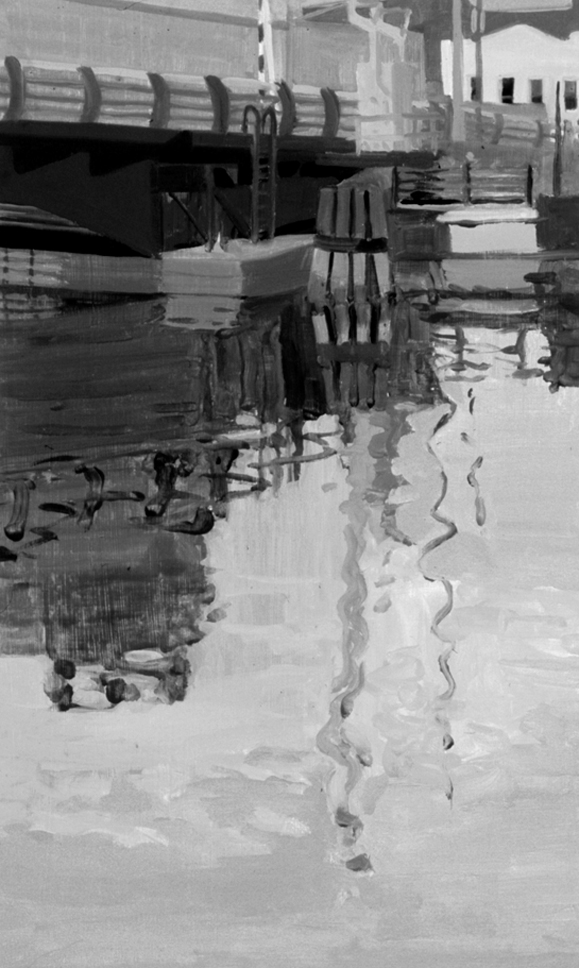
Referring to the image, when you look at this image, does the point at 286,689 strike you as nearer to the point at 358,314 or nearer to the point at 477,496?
the point at 477,496

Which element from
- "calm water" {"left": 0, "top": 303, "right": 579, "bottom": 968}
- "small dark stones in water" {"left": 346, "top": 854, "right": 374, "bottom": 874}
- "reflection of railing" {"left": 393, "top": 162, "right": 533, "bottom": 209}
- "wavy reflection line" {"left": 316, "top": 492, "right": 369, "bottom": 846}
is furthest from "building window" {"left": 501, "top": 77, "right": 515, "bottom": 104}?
"small dark stones in water" {"left": 346, "top": 854, "right": 374, "bottom": 874}

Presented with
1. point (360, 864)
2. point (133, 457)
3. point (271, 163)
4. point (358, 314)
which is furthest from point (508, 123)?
point (360, 864)

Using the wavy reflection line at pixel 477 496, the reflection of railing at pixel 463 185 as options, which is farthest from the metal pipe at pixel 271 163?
the wavy reflection line at pixel 477 496

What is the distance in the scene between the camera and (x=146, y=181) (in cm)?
234

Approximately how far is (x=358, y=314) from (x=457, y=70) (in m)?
0.77

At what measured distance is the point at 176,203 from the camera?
234cm

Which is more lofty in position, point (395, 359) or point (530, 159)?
point (530, 159)

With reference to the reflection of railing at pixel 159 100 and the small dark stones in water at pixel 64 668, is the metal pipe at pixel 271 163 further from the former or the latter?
the small dark stones in water at pixel 64 668

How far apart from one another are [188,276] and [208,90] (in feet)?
1.55

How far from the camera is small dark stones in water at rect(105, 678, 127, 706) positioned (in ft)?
5.14

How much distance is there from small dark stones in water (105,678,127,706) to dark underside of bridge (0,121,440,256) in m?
0.80

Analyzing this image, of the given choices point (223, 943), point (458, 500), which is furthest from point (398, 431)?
point (223, 943)

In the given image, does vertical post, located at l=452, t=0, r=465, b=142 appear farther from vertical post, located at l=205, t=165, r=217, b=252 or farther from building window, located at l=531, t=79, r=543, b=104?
vertical post, located at l=205, t=165, r=217, b=252

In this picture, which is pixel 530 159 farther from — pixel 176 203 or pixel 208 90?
pixel 176 203
